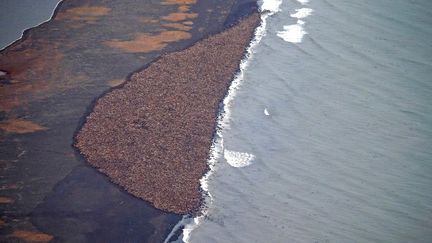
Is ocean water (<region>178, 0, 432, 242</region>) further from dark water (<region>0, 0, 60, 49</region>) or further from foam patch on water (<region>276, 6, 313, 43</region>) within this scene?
dark water (<region>0, 0, 60, 49</region>)

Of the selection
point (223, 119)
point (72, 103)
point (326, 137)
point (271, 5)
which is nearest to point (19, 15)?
point (72, 103)

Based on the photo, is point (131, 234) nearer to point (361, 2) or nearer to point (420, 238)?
point (420, 238)

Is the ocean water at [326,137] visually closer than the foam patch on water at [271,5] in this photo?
Yes

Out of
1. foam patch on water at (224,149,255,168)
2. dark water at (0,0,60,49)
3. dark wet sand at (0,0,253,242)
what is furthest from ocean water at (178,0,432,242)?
dark water at (0,0,60,49)

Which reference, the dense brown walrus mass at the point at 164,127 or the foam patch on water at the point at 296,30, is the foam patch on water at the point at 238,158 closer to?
the dense brown walrus mass at the point at 164,127

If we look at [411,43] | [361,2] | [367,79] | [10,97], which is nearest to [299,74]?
[367,79]

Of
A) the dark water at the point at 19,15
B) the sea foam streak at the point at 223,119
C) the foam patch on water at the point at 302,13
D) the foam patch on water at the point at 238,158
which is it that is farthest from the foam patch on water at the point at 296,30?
the dark water at the point at 19,15

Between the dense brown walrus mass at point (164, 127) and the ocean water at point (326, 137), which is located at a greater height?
the dense brown walrus mass at point (164, 127)
